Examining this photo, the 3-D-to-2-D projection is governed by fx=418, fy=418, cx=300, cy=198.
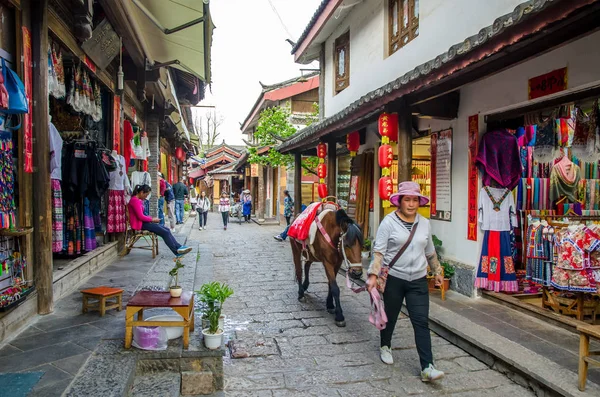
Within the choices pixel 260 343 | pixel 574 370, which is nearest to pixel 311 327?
pixel 260 343

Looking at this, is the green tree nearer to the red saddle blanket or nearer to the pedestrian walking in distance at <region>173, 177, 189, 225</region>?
the pedestrian walking in distance at <region>173, 177, 189, 225</region>

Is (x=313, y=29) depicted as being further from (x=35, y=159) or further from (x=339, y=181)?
(x=35, y=159)

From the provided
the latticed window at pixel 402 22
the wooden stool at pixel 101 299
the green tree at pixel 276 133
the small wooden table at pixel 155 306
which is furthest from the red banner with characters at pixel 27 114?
the green tree at pixel 276 133

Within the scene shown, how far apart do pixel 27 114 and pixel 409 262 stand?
3.95m

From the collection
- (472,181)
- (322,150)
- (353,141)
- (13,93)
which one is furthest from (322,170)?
(13,93)

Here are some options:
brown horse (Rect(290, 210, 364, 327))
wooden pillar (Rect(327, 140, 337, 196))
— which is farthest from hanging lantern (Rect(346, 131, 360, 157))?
brown horse (Rect(290, 210, 364, 327))

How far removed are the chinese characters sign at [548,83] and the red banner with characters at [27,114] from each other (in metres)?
5.71

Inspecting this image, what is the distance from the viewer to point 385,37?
906 centimetres

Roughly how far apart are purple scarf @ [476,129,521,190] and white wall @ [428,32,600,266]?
0.92 ft

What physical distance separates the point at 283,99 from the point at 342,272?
42.5 ft

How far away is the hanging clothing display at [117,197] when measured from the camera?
295 inches

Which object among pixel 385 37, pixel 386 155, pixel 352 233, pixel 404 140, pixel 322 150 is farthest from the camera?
pixel 322 150

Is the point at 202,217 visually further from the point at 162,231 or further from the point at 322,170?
the point at 162,231

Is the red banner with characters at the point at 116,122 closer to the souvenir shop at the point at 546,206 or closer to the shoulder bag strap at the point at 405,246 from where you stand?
the shoulder bag strap at the point at 405,246
